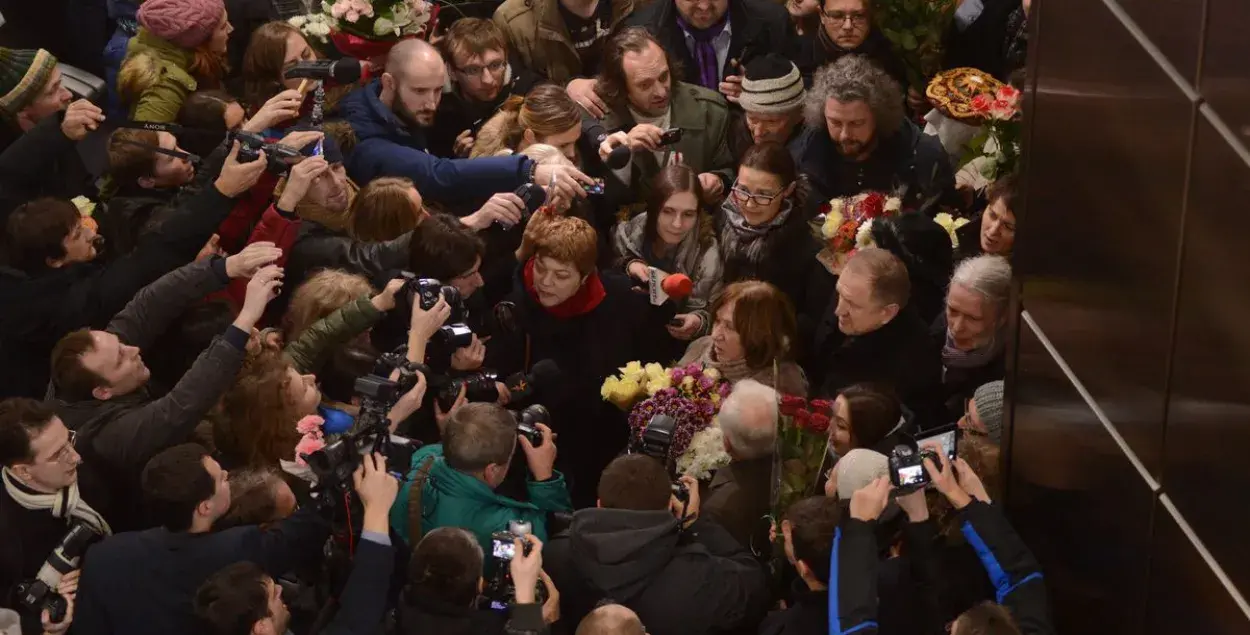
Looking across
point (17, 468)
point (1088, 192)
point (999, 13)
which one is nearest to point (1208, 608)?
point (1088, 192)

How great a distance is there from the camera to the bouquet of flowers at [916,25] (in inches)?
263

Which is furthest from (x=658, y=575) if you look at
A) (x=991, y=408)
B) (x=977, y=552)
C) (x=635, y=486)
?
(x=991, y=408)

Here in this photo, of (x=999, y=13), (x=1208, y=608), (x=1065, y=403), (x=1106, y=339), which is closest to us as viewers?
(x=1208, y=608)

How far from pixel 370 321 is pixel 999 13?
10.4 feet

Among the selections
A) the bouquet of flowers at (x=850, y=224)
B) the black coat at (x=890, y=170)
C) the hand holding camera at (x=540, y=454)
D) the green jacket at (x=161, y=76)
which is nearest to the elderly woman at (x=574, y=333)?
the hand holding camera at (x=540, y=454)

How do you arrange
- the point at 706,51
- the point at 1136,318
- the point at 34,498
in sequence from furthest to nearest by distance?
the point at 706,51 < the point at 34,498 < the point at 1136,318

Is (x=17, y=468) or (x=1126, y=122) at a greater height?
(x=1126, y=122)

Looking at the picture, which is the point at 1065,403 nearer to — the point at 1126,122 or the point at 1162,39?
the point at 1126,122

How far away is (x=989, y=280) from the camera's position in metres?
5.15

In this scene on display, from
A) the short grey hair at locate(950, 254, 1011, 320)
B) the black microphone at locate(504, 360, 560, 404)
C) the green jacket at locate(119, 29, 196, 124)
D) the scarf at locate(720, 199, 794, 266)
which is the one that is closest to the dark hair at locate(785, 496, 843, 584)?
the short grey hair at locate(950, 254, 1011, 320)

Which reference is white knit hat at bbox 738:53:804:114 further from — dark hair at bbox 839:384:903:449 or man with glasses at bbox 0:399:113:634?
man with glasses at bbox 0:399:113:634

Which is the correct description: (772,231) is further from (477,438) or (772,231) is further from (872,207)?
(477,438)

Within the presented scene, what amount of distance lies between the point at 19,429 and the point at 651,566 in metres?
1.91

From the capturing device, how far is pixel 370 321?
17.7ft
